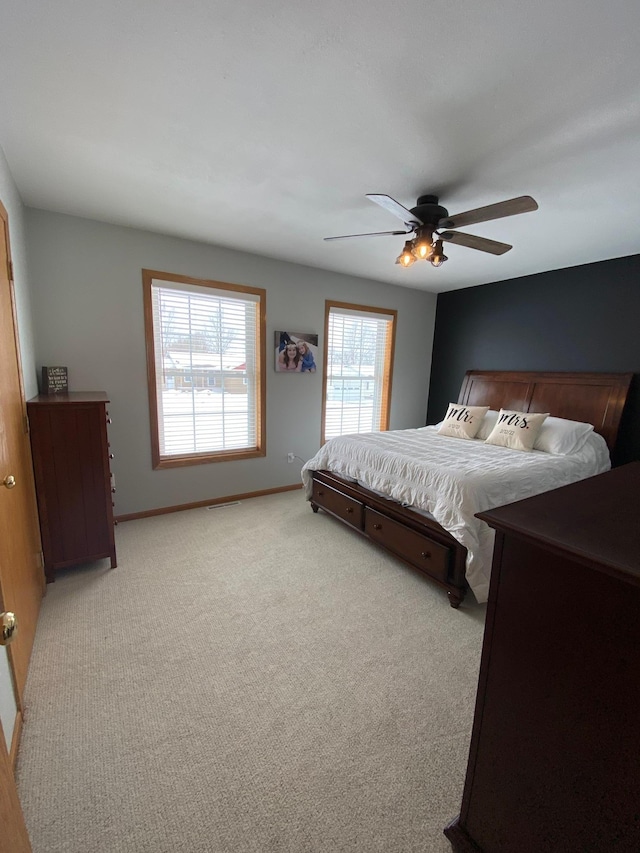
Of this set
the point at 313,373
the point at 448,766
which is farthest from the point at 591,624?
the point at 313,373

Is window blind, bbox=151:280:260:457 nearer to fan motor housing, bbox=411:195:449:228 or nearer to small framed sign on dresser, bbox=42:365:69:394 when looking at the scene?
small framed sign on dresser, bbox=42:365:69:394

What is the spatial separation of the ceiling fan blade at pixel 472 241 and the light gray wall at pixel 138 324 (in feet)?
6.38

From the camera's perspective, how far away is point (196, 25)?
1.22 meters

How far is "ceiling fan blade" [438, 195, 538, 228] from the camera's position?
1.80 metres

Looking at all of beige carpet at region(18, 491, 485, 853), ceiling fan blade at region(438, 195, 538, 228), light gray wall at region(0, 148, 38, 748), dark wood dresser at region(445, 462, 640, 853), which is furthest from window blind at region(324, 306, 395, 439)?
dark wood dresser at region(445, 462, 640, 853)

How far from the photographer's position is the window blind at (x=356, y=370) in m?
4.34

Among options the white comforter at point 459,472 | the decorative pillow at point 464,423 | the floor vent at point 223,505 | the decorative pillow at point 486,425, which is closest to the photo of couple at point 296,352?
the white comforter at point 459,472

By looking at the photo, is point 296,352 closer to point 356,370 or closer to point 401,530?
point 356,370

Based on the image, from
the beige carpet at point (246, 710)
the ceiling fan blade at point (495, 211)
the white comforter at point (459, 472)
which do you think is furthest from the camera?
the white comforter at point (459, 472)

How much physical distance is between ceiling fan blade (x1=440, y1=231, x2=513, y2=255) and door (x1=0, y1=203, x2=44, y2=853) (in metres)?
2.47

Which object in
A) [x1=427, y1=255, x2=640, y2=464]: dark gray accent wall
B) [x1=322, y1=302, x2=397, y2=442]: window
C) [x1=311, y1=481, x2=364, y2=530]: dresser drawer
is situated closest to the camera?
[x1=311, y1=481, x2=364, y2=530]: dresser drawer

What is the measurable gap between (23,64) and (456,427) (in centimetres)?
389

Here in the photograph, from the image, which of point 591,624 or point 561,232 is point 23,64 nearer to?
point 591,624

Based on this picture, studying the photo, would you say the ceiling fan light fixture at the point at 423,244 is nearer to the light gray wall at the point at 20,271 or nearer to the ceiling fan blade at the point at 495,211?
the ceiling fan blade at the point at 495,211
